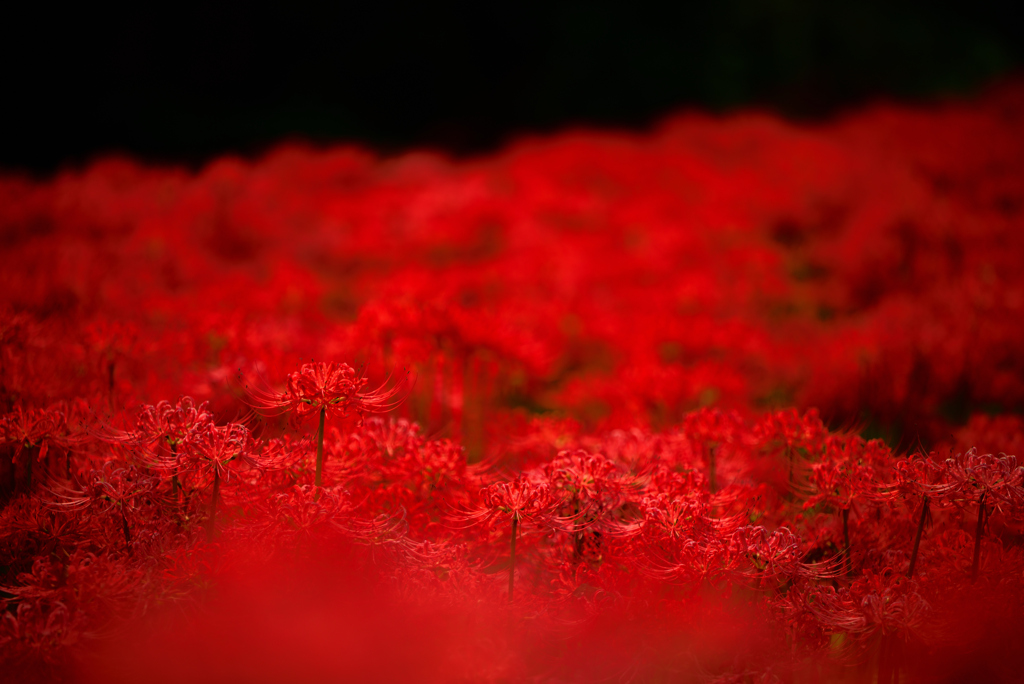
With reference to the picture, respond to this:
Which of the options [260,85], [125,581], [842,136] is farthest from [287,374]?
[842,136]

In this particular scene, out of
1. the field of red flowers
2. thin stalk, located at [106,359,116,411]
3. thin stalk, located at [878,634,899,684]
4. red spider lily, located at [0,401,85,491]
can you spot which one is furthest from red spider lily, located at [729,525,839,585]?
thin stalk, located at [106,359,116,411]

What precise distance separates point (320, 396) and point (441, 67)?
398cm

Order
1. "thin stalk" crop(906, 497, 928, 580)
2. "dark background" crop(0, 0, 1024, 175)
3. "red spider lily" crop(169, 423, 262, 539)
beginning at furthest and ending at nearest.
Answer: "dark background" crop(0, 0, 1024, 175)
"thin stalk" crop(906, 497, 928, 580)
"red spider lily" crop(169, 423, 262, 539)

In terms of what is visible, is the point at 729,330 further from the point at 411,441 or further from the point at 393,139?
the point at 393,139

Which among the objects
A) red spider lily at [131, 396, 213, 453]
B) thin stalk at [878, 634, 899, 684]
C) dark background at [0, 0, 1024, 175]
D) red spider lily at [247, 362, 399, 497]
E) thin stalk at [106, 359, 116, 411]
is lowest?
thin stalk at [878, 634, 899, 684]

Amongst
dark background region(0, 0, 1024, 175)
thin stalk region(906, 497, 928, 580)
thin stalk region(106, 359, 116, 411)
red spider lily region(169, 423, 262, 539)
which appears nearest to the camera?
red spider lily region(169, 423, 262, 539)

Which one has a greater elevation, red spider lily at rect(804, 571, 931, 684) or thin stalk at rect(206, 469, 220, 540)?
thin stalk at rect(206, 469, 220, 540)

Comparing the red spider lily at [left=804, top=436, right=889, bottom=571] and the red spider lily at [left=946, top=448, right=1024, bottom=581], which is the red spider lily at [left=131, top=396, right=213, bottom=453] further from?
the red spider lily at [left=946, top=448, right=1024, bottom=581]

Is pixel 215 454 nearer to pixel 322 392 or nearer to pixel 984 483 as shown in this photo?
pixel 322 392

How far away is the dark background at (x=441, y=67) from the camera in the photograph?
113 inches

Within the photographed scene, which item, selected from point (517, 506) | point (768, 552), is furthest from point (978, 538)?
point (517, 506)

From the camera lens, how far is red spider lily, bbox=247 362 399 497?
0.99 meters

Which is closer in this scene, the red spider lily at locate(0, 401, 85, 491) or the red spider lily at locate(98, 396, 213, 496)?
the red spider lily at locate(98, 396, 213, 496)

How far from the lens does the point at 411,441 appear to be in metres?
1.20
